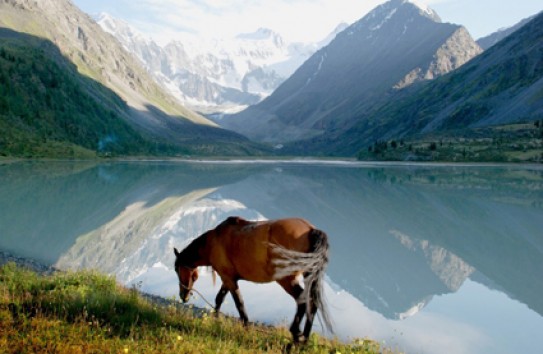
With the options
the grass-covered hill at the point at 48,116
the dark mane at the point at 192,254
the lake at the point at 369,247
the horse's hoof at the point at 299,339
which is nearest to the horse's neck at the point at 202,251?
the dark mane at the point at 192,254

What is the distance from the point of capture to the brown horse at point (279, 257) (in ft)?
30.4

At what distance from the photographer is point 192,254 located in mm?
11836

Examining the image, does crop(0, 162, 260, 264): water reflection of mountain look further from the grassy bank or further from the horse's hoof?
the horse's hoof

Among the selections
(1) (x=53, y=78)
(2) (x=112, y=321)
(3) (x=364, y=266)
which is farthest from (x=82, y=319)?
(1) (x=53, y=78)

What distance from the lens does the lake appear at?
14680mm

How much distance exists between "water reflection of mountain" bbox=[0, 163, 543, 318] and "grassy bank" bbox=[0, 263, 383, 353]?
21.9ft

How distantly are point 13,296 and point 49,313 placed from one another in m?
1.53

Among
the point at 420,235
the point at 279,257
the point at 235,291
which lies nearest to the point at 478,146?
the point at 420,235

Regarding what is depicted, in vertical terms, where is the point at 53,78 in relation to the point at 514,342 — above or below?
above

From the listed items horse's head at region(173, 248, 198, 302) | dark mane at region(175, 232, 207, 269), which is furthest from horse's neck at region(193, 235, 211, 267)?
horse's head at region(173, 248, 198, 302)

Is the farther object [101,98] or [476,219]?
[101,98]

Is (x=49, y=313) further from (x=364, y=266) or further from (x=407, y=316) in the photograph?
(x=364, y=266)

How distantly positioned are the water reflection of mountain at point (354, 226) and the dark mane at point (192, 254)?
7067mm

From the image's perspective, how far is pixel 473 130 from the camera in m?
130
